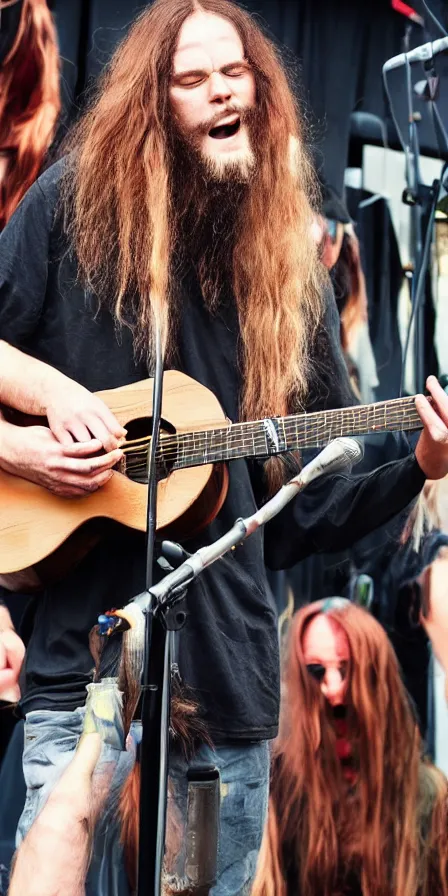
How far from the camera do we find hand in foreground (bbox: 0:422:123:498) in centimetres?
230

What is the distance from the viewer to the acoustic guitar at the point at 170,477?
2316mm

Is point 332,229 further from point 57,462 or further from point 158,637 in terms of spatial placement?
point 158,637

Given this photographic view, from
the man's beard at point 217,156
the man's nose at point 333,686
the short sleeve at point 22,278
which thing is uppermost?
the man's beard at point 217,156

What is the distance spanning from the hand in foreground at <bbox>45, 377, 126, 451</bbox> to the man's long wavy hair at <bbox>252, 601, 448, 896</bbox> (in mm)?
722

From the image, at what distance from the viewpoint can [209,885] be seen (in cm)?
204

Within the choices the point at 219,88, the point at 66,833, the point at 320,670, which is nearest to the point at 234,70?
the point at 219,88

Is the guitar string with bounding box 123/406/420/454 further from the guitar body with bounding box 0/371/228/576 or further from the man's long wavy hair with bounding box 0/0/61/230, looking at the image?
the man's long wavy hair with bounding box 0/0/61/230

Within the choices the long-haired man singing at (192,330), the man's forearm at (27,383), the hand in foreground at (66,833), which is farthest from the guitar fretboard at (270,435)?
the hand in foreground at (66,833)

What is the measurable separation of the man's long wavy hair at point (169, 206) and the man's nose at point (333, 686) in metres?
0.64

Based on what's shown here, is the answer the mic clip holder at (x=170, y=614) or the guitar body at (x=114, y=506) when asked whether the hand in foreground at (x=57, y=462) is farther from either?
the mic clip holder at (x=170, y=614)

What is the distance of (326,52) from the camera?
272cm

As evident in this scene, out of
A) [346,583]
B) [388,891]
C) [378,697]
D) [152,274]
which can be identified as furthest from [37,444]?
[388,891]

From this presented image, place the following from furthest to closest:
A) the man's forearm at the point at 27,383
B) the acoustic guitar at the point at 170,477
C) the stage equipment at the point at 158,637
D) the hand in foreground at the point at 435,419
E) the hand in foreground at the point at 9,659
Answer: the hand in foreground at the point at 9,659 → the man's forearm at the point at 27,383 → the acoustic guitar at the point at 170,477 → the hand in foreground at the point at 435,419 → the stage equipment at the point at 158,637

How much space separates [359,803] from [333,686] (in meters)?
0.27
